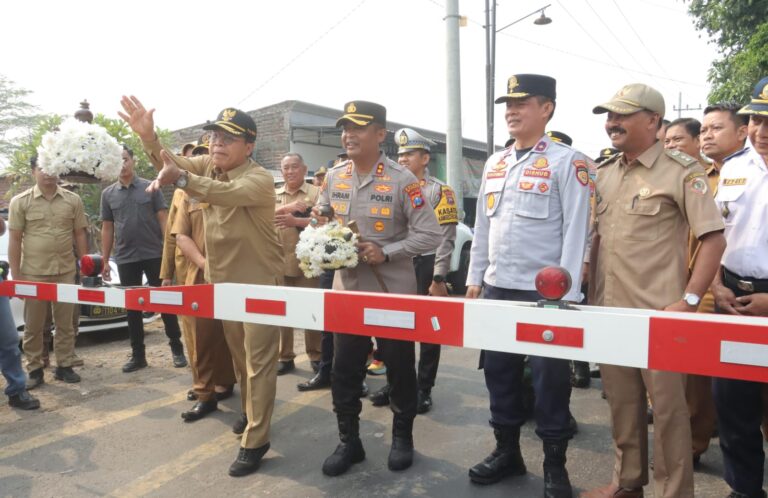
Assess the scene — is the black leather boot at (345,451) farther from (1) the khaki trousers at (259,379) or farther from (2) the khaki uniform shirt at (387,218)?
(2) the khaki uniform shirt at (387,218)

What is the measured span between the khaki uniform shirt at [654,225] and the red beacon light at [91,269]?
9.25ft

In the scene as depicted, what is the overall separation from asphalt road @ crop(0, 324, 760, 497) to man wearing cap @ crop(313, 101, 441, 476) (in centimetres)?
20

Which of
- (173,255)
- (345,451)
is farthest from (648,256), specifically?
(173,255)

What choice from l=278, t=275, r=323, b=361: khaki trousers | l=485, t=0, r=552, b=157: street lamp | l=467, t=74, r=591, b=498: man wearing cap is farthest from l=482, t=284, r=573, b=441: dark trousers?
l=485, t=0, r=552, b=157: street lamp

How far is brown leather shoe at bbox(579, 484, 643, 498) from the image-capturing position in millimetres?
2742

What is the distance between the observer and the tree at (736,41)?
10773 millimetres

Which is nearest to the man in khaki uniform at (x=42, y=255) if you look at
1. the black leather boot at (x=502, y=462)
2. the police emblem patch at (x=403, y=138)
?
the police emblem patch at (x=403, y=138)

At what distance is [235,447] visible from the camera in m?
3.69

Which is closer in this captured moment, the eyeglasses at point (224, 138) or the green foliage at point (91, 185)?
the eyeglasses at point (224, 138)

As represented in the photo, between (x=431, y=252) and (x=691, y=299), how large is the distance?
7.71 feet

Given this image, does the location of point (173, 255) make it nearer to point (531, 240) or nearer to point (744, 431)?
point (531, 240)

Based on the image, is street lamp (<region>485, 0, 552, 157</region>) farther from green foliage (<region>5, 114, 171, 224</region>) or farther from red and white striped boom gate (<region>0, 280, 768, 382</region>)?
red and white striped boom gate (<region>0, 280, 768, 382</region>)

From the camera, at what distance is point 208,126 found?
354 centimetres

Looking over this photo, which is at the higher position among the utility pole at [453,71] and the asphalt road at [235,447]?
the utility pole at [453,71]
